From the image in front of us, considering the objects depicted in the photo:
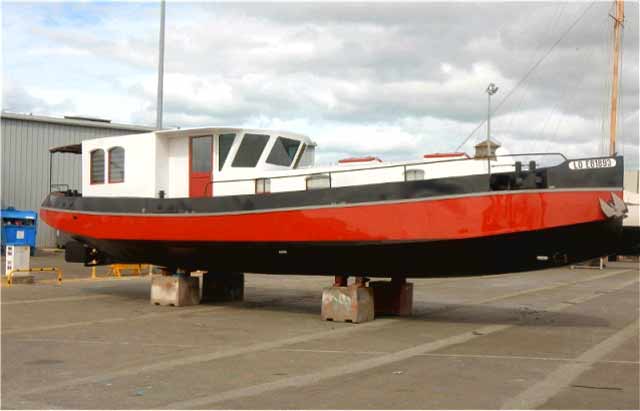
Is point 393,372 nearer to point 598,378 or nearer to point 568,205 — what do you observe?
point 598,378

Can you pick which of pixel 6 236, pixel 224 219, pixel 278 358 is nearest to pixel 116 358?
pixel 278 358

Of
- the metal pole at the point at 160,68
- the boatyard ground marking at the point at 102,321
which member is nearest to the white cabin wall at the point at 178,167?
the boatyard ground marking at the point at 102,321

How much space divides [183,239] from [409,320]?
14.2 ft

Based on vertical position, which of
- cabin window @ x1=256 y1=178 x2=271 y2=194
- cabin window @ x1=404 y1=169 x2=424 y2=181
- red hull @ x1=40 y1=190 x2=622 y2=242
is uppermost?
cabin window @ x1=404 y1=169 x2=424 y2=181

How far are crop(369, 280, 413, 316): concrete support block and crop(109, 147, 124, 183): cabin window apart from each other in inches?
216

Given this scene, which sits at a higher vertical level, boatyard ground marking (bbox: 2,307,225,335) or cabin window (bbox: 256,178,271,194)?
cabin window (bbox: 256,178,271,194)

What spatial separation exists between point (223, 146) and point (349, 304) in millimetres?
3814

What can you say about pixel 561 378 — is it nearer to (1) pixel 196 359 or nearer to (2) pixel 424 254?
(2) pixel 424 254

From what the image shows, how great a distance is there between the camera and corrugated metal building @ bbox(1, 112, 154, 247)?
1136 inches

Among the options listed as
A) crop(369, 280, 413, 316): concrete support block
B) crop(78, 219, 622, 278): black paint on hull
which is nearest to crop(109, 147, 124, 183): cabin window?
crop(78, 219, 622, 278): black paint on hull

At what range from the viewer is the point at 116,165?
1396 cm

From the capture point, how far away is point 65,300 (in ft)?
47.0

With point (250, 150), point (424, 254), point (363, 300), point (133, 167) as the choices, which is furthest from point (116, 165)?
point (424, 254)

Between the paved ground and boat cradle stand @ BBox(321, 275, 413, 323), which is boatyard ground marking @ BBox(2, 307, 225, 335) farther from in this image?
boat cradle stand @ BBox(321, 275, 413, 323)
